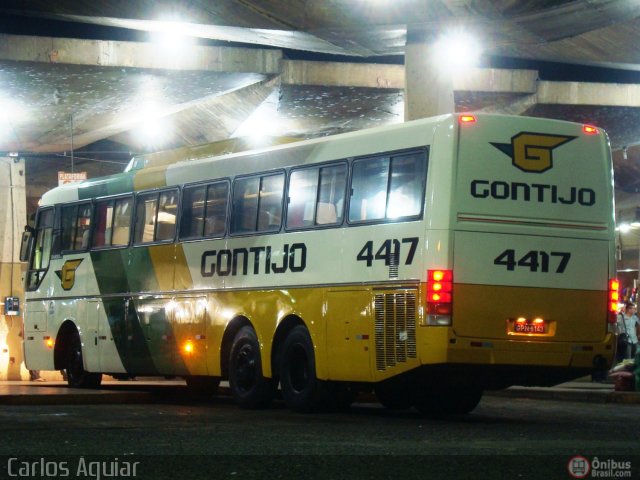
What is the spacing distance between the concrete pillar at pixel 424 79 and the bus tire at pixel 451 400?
8.85 metres

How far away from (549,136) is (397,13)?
9434 millimetres

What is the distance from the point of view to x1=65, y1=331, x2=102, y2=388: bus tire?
21.9 meters

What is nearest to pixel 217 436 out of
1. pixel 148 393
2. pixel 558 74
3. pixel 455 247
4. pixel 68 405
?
pixel 455 247

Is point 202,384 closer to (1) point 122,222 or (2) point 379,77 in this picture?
(1) point 122,222

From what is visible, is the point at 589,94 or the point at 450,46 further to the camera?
the point at 589,94

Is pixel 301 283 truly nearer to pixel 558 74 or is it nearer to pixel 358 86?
pixel 358 86

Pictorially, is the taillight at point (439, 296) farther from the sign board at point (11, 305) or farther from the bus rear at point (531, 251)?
the sign board at point (11, 305)

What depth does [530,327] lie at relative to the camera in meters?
14.9

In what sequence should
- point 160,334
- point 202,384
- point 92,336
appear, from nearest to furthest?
point 160,334
point 92,336
point 202,384

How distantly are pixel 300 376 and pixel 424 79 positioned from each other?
9.81m

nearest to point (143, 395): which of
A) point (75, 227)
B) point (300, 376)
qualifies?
point (300, 376)

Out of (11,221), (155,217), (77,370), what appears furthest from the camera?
(11,221)

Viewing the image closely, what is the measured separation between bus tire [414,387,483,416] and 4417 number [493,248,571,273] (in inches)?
89.3

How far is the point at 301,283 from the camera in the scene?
16500mm
